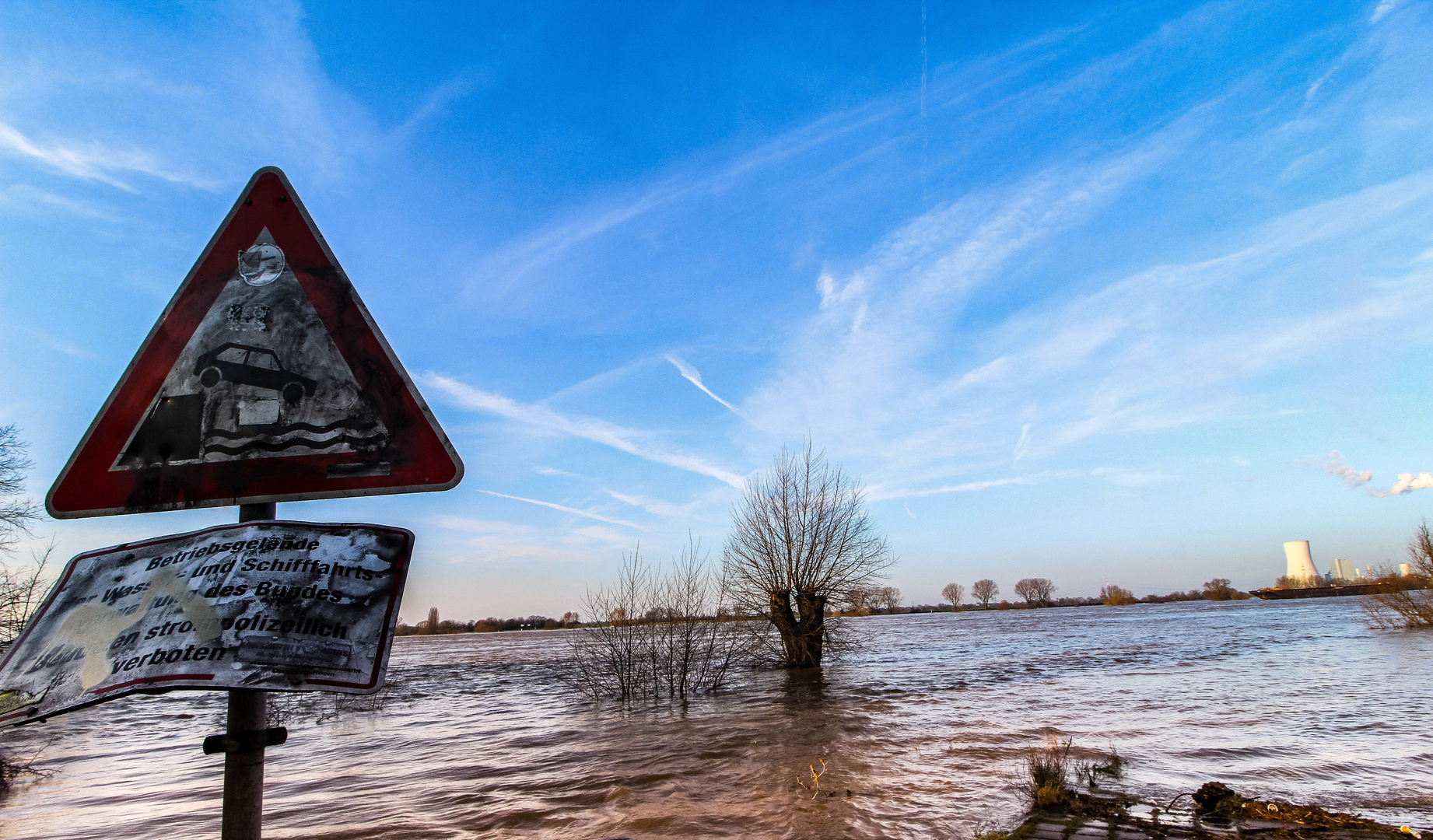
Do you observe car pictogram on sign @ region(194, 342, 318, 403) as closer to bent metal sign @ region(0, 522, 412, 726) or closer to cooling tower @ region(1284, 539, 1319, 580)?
bent metal sign @ region(0, 522, 412, 726)

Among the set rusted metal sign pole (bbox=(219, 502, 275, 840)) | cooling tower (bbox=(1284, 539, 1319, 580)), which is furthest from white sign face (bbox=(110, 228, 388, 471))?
cooling tower (bbox=(1284, 539, 1319, 580))

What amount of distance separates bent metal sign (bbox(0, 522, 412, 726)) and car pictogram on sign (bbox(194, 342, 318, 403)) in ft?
1.30

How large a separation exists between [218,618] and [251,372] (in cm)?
66

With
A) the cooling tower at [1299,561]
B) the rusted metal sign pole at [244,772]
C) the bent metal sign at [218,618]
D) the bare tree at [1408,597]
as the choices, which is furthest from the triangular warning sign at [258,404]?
the cooling tower at [1299,561]

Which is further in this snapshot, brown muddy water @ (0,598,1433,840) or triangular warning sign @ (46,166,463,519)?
brown muddy water @ (0,598,1433,840)

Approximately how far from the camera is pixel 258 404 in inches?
69.1

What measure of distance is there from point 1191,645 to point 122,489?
35.4m

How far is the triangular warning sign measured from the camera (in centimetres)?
169

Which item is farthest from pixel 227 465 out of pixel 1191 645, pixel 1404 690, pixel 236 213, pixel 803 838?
pixel 1191 645

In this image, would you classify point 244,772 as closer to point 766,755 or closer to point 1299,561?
point 766,755

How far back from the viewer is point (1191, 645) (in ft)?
93.3

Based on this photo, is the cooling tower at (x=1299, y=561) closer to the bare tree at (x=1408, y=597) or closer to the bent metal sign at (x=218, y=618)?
the bare tree at (x=1408, y=597)

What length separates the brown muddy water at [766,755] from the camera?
6.78m

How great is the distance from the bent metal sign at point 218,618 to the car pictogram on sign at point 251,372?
40 cm
